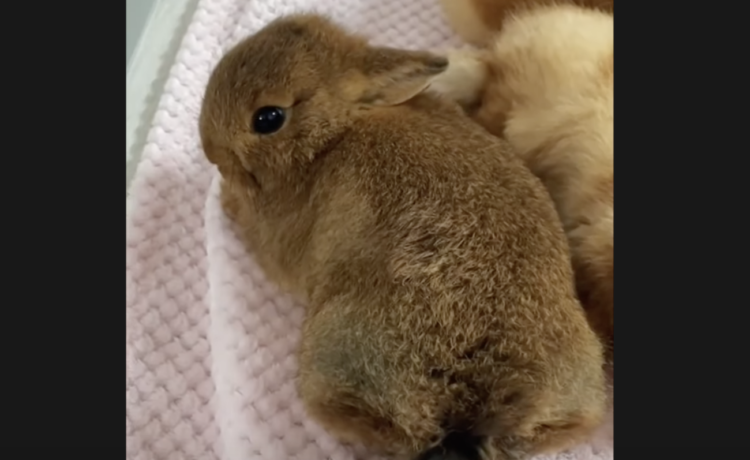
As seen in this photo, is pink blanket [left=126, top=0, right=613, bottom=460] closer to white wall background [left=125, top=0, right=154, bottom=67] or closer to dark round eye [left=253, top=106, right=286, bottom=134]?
white wall background [left=125, top=0, right=154, bottom=67]

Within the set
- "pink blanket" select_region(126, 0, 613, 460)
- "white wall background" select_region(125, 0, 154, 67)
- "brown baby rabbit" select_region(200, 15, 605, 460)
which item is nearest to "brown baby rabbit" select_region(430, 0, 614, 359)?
"brown baby rabbit" select_region(200, 15, 605, 460)

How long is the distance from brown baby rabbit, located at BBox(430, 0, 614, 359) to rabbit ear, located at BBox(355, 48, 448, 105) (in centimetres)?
14

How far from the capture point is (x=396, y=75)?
107 cm

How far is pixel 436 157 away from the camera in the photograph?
38.3 inches

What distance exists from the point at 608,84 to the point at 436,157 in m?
0.25

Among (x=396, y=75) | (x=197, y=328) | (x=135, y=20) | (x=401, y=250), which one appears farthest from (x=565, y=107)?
(x=135, y=20)

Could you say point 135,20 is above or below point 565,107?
above

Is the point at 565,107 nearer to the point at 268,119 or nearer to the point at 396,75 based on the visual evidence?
the point at 396,75

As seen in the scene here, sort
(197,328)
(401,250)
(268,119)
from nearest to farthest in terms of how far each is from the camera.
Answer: (401,250)
(268,119)
(197,328)

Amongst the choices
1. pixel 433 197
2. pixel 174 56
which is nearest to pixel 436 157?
pixel 433 197

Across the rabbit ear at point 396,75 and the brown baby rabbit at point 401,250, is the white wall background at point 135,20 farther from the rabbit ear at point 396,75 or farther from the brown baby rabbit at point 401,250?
the rabbit ear at point 396,75

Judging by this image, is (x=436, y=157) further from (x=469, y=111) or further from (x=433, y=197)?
(x=469, y=111)

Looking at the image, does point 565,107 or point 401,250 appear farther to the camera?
point 565,107

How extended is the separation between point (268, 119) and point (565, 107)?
38 cm
